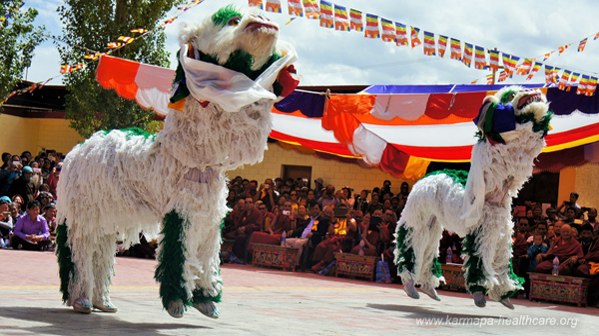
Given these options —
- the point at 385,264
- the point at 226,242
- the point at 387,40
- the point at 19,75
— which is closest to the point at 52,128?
the point at 19,75

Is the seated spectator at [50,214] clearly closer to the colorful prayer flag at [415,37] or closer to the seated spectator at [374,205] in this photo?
the seated spectator at [374,205]

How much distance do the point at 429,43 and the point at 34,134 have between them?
1812 cm

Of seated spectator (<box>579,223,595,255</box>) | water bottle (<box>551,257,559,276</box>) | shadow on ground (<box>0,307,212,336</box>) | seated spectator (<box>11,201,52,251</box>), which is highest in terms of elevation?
seated spectator (<box>579,223,595,255</box>)

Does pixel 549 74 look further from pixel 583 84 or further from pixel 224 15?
pixel 224 15

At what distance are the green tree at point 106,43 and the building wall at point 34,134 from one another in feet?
15.0

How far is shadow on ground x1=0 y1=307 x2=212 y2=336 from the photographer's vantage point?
5938 millimetres

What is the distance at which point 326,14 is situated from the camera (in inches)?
422

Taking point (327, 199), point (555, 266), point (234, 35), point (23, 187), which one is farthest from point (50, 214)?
point (234, 35)

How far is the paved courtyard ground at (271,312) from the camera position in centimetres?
655

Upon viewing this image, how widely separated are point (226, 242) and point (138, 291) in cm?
712

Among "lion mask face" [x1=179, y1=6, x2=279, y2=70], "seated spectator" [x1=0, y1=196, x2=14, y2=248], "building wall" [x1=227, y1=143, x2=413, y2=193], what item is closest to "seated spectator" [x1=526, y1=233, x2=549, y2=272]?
"building wall" [x1=227, y1=143, x2=413, y2=193]

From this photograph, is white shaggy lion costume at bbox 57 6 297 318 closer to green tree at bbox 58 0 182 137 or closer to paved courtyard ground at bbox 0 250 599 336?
paved courtyard ground at bbox 0 250 599 336

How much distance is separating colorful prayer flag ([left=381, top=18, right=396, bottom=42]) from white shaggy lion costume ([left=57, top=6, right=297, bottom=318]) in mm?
4713

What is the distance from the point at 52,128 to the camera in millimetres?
26531
